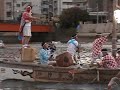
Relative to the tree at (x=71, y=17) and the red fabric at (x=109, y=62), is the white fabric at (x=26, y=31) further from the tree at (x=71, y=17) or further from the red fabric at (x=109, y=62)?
the tree at (x=71, y=17)

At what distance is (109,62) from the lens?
19.8 metres

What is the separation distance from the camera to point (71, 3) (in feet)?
497

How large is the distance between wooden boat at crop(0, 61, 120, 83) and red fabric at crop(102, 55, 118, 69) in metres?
0.29

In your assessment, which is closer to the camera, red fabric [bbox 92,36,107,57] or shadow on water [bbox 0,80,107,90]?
shadow on water [bbox 0,80,107,90]

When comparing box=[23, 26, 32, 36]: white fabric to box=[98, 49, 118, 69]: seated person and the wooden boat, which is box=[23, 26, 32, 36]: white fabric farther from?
box=[98, 49, 118, 69]: seated person

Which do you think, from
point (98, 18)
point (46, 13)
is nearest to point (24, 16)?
point (98, 18)

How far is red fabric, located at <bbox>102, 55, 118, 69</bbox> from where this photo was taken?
19.7 metres

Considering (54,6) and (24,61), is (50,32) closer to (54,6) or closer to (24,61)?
(54,6)

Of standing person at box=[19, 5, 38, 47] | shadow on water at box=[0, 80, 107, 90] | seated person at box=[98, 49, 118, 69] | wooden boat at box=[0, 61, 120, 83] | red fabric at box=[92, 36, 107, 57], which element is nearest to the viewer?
shadow on water at box=[0, 80, 107, 90]

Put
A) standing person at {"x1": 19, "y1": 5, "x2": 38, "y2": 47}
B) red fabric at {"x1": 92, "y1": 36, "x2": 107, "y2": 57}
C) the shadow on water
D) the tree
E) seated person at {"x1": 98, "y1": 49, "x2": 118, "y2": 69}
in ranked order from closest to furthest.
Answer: the shadow on water < seated person at {"x1": 98, "y1": 49, "x2": 118, "y2": 69} < standing person at {"x1": 19, "y1": 5, "x2": 38, "y2": 47} < red fabric at {"x1": 92, "y1": 36, "x2": 107, "y2": 57} < the tree

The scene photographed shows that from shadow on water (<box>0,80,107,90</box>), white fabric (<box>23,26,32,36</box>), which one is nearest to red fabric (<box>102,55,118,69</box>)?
shadow on water (<box>0,80,107,90</box>)

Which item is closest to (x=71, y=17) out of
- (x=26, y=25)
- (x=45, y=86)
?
(x=26, y=25)

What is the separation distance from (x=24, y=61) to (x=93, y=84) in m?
3.65

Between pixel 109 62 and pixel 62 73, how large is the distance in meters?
2.18
